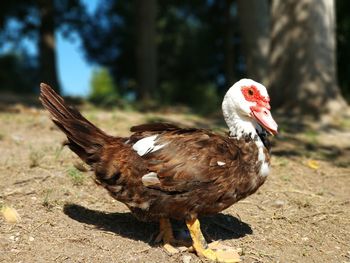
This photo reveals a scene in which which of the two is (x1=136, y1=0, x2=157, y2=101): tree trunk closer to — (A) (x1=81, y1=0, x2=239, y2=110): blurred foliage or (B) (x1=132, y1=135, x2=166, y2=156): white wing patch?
(B) (x1=132, y1=135, x2=166, y2=156): white wing patch

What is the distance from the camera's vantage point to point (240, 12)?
33.0 feet

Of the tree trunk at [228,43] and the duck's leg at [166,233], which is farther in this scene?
the tree trunk at [228,43]

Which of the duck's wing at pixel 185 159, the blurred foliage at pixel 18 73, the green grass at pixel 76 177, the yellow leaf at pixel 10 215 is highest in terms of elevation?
the duck's wing at pixel 185 159

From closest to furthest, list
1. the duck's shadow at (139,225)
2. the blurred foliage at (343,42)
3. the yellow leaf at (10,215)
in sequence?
the yellow leaf at (10,215)
the duck's shadow at (139,225)
the blurred foliage at (343,42)

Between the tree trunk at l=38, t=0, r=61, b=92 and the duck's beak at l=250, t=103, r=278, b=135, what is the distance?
10.6m

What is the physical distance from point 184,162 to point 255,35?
720 centimetres

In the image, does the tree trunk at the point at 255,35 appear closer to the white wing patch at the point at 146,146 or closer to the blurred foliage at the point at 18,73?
the white wing patch at the point at 146,146

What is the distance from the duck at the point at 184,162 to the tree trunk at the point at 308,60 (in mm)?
4259

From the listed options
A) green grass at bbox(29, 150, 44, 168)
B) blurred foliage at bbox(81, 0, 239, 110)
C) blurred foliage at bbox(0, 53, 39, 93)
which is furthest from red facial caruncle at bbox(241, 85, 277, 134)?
blurred foliage at bbox(81, 0, 239, 110)

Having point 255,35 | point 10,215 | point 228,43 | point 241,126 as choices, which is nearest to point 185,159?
point 241,126

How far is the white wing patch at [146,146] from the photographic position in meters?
3.54

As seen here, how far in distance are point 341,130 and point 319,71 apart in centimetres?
107

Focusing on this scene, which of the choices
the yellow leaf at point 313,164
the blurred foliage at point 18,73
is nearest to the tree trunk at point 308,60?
the yellow leaf at point 313,164

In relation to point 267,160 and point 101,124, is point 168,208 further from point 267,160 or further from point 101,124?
point 101,124
